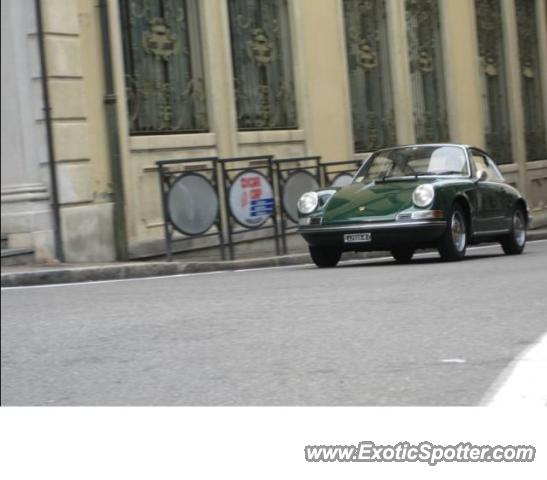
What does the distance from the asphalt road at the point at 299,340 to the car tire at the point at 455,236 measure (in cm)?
11

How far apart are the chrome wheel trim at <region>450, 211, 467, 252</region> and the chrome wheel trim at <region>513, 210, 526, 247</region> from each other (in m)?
0.26

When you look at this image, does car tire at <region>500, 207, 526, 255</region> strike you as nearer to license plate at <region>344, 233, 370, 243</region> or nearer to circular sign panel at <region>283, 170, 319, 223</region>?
license plate at <region>344, 233, 370, 243</region>

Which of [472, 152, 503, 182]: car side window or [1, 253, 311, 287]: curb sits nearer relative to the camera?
[472, 152, 503, 182]: car side window

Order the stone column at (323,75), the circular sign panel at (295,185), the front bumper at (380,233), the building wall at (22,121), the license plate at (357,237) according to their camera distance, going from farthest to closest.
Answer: the stone column at (323,75) → the building wall at (22,121) → the circular sign panel at (295,185) → the license plate at (357,237) → the front bumper at (380,233)

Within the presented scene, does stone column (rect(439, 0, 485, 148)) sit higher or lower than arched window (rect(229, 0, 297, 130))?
lower

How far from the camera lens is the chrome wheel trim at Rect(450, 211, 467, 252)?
249 inches

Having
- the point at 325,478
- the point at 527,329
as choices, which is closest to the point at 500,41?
the point at 527,329

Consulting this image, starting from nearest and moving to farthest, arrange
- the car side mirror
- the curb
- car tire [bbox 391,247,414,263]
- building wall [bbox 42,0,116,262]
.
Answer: the car side mirror, car tire [bbox 391,247,414,263], the curb, building wall [bbox 42,0,116,262]

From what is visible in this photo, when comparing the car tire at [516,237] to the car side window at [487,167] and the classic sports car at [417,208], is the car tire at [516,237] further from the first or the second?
the car side window at [487,167]

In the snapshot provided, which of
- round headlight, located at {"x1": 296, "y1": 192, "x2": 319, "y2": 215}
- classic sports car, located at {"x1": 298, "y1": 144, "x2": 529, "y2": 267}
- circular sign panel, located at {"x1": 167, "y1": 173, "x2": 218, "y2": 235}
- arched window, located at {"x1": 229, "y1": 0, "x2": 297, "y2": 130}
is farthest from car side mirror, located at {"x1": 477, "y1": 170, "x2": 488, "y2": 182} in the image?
arched window, located at {"x1": 229, "y1": 0, "x2": 297, "y2": 130}

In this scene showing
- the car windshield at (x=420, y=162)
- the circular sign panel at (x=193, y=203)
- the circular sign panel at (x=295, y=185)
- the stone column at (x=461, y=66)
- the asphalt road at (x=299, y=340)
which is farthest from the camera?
the circular sign panel at (x=193, y=203)

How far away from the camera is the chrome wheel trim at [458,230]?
20.8ft

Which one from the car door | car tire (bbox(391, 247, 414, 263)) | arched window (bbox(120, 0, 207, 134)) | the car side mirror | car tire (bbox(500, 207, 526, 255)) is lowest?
car tire (bbox(391, 247, 414, 263))

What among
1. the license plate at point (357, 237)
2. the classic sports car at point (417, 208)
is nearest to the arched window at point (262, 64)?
the classic sports car at point (417, 208)
